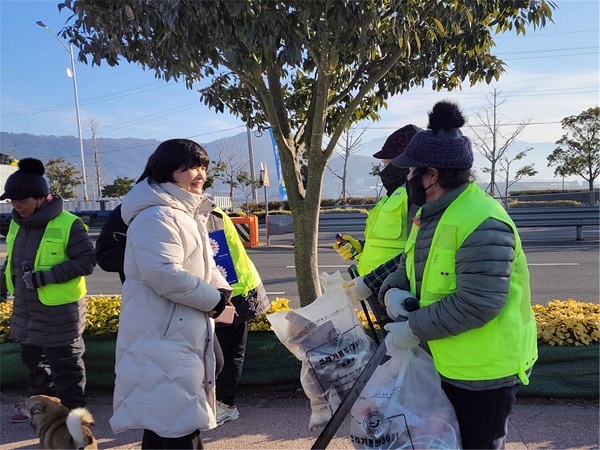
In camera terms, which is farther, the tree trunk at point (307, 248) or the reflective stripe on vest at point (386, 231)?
the tree trunk at point (307, 248)

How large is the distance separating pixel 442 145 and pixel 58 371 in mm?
2787

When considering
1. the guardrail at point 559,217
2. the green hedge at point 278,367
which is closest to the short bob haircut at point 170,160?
the green hedge at point 278,367

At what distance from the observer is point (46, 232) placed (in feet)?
9.95

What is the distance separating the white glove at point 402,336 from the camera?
1817 millimetres

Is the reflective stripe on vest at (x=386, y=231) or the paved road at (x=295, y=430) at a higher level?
the reflective stripe on vest at (x=386, y=231)

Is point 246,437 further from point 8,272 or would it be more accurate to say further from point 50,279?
point 8,272

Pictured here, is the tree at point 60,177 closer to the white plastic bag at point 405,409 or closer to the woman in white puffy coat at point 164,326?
the woman in white puffy coat at point 164,326

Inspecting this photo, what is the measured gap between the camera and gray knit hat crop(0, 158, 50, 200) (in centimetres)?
296

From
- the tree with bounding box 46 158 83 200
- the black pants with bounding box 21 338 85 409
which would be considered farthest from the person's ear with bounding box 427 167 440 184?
the tree with bounding box 46 158 83 200

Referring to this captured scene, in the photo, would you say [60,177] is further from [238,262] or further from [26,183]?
[238,262]

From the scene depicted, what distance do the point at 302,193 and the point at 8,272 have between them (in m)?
2.15

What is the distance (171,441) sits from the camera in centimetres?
200

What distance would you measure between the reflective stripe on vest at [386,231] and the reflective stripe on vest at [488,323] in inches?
38.6

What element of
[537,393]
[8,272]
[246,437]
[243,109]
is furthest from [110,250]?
[537,393]
